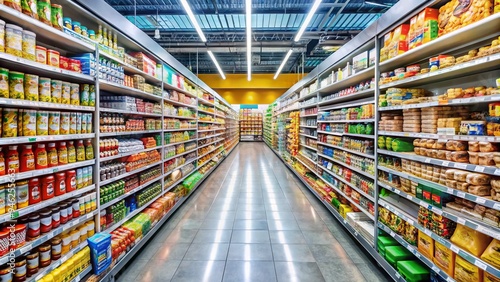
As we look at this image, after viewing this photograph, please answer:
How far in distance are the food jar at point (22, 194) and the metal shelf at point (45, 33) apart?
1.19 metres

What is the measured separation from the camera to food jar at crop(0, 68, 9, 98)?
166 cm

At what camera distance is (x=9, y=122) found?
68.9 inches

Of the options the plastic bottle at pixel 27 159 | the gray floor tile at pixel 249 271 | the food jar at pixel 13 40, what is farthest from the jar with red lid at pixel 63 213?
the gray floor tile at pixel 249 271

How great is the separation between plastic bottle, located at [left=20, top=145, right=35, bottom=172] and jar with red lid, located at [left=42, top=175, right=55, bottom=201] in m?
0.16

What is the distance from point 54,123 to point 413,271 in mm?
3478

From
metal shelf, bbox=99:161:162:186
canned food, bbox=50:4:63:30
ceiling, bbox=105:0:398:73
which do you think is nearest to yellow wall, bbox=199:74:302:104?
ceiling, bbox=105:0:398:73

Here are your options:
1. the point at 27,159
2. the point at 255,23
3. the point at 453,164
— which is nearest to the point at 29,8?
the point at 27,159

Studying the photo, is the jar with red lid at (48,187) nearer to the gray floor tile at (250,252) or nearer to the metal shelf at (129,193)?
the metal shelf at (129,193)

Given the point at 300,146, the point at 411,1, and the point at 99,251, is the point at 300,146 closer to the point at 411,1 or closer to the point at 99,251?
the point at 411,1

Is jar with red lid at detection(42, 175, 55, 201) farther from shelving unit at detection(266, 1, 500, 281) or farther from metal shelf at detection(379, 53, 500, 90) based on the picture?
metal shelf at detection(379, 53, 500, 90)

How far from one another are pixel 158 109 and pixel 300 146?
5.36 meters

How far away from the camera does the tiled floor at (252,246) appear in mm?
2805

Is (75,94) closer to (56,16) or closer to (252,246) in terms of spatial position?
(56,16)

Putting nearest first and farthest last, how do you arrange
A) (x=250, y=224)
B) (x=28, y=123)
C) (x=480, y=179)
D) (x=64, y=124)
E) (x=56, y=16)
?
(x=480, y=179) < (x=28, y=123) < (x=56, y=16) < (x=64, y=124) < (x=250, y=224)
